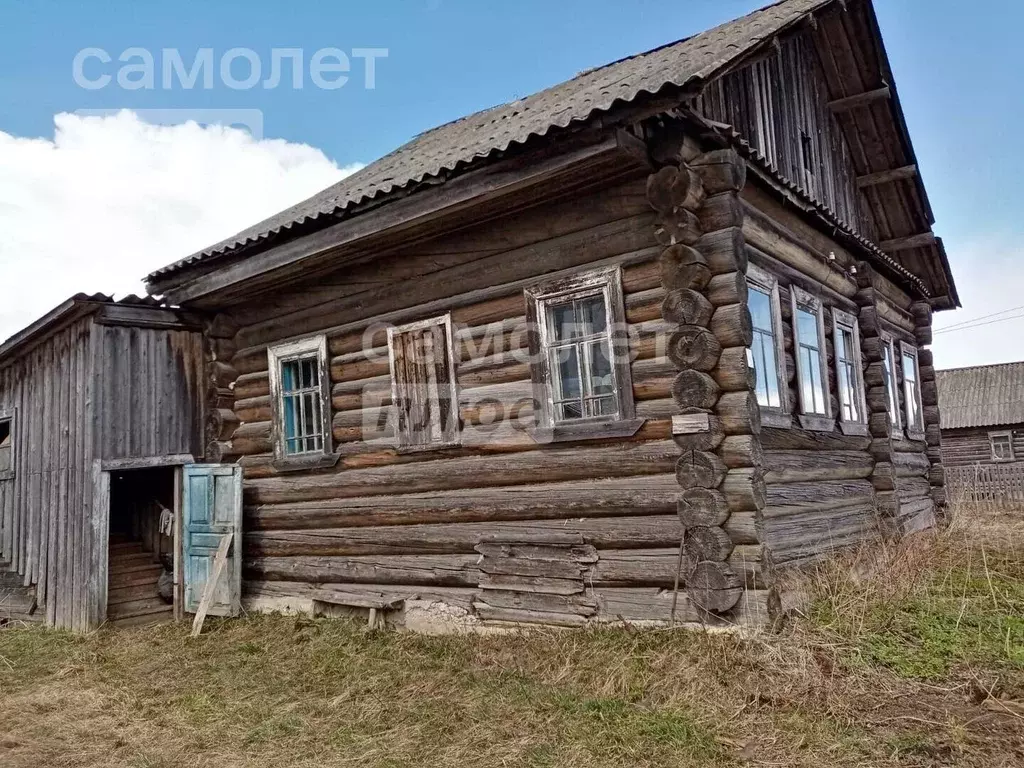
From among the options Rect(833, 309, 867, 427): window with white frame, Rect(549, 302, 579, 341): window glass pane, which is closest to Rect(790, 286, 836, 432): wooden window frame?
→ Rect(833, 309, 867, 427): window with white frame

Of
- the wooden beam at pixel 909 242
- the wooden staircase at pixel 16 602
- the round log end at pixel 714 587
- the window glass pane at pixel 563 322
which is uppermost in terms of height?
the wooden beam at pixel 909 242

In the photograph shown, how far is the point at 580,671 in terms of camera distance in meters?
5.75

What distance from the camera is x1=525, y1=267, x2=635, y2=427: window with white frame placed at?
6.50 meters

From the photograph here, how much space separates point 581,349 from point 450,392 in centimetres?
148

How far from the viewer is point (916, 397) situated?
12531 millimetres

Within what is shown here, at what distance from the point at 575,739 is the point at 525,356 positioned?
3308 mm

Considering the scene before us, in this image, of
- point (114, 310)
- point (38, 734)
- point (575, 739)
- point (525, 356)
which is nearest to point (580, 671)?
point (575, 739)

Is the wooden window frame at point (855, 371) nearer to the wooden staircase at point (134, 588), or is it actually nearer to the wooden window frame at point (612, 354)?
the wooden window frame at point (612, 354)

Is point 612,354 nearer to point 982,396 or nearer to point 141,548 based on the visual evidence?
point 141,548

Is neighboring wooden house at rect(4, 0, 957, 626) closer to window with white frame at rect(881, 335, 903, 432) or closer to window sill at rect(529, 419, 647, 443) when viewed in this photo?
window sill at rect(529, 419, 647, 443)

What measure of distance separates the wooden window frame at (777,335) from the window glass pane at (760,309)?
36 millimetres

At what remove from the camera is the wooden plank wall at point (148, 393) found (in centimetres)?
908

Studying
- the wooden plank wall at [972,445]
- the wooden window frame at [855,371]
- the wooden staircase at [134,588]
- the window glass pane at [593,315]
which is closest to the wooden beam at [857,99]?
the wooden window frame at [855,371]

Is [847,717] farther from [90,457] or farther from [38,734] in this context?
[90,457]
